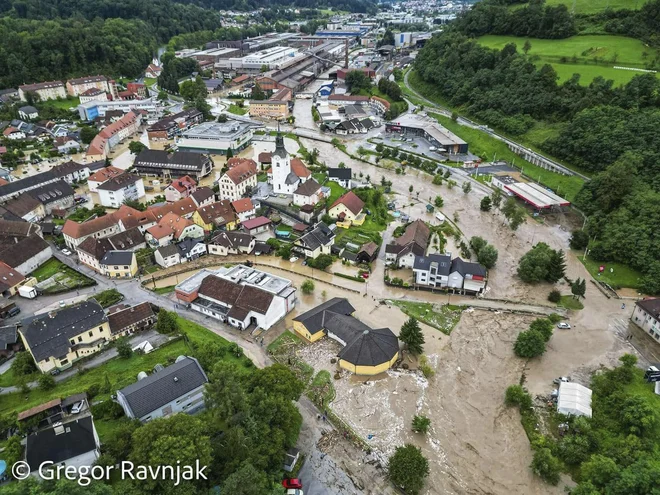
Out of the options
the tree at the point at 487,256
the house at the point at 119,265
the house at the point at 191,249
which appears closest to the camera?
the house at the point at 119,265

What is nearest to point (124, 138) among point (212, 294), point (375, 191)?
point (375, 191)

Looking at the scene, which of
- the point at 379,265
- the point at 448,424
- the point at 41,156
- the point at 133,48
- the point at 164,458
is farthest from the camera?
the point at 133,48

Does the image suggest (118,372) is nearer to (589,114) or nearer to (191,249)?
(191,249)

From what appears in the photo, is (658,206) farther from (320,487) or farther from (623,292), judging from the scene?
(320,487)

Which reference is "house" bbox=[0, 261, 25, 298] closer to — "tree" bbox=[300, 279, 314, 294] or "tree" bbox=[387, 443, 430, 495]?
"tree" bbox=[300, 279, 314, 294]

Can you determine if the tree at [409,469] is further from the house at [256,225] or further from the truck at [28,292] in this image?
the truck at [28,292]

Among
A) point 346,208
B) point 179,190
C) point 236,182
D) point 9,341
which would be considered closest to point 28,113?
point 179,190

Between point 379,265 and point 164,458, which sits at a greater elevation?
point 164,458

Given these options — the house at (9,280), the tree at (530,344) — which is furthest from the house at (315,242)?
the house at (9,280)
